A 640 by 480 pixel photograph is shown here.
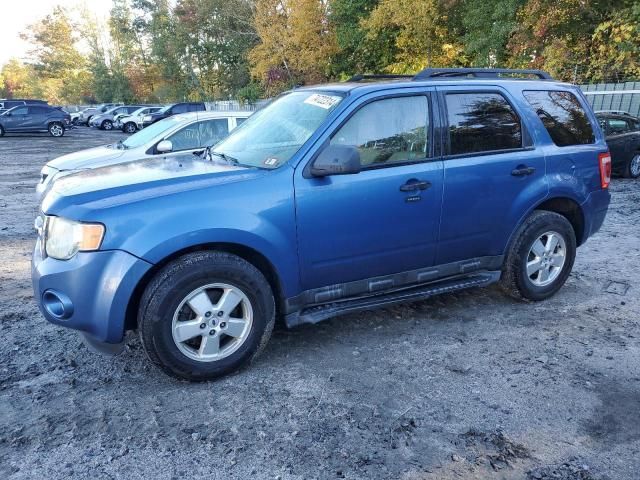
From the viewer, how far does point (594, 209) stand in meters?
4.87

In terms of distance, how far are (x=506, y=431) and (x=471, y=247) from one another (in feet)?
5.60

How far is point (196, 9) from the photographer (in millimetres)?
41438

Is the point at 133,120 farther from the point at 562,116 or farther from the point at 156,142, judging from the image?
the point at 562,116

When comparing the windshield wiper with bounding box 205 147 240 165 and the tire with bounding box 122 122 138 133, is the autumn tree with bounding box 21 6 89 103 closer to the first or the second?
the tire with bounding box 122 122 138 133

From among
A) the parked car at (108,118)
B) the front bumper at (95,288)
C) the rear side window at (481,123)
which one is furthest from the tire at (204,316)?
the parked car at (108,118)

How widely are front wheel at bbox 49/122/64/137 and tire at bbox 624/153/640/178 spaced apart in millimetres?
27384

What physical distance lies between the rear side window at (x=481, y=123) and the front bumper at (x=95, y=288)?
8.36 feet

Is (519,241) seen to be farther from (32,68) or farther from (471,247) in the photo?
(32,68)

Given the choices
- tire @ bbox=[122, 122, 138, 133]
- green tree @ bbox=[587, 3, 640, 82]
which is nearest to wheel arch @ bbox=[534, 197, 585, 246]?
green tree @ bbox=[587, 3, 640, 82]

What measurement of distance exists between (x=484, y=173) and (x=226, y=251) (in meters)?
2.14

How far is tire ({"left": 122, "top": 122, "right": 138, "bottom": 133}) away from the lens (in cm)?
3140

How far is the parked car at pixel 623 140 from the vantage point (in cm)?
1149

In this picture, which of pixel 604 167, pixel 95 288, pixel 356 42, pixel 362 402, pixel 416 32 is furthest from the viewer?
pixel 356 42

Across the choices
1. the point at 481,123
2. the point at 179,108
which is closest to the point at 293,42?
A: the point at 179,108
